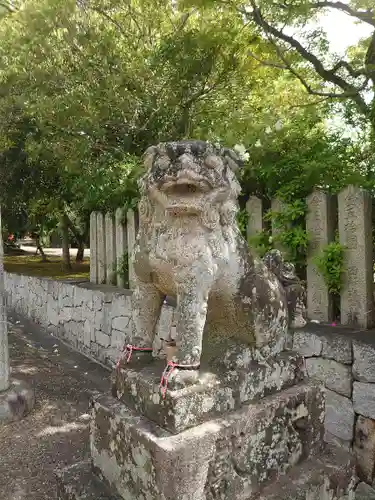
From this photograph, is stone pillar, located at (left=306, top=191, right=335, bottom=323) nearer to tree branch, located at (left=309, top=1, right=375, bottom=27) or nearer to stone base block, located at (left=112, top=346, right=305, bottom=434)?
stone base block, located at (left=112, top=346, right=305, bottom=434)

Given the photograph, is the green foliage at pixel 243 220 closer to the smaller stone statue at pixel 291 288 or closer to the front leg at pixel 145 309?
the smaller stone statue at pixel 291 288

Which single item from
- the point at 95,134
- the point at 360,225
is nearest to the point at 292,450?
the point at 360,225

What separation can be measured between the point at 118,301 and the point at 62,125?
2982 mm

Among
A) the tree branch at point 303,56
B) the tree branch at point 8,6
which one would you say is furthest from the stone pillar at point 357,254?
the tree branch at point 8,6

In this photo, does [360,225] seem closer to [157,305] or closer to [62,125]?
[157,305]

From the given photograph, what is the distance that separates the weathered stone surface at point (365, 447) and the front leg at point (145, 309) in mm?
1832

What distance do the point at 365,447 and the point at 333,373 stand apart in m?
0.51

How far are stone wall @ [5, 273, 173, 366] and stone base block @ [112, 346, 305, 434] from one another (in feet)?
7.31

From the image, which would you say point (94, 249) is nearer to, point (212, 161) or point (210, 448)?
point (212, 161)

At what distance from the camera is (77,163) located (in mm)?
6215

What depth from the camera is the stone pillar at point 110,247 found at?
5547 millimetres

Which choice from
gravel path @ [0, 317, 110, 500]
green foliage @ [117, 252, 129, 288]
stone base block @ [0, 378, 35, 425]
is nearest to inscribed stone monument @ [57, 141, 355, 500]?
gravel path @ [0, 317, 110, 500]

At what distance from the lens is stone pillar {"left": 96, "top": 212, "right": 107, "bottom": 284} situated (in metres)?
5.79

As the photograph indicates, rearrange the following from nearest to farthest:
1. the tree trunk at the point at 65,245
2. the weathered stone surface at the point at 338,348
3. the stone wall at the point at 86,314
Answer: the weathered stone surface at the point at 338,348 → the stone wall at the point at 86,314 → the tree trunk at the point at 65,245
